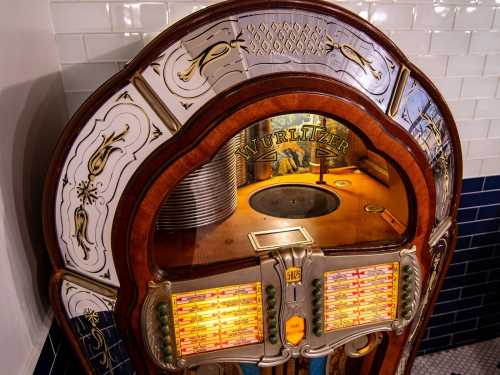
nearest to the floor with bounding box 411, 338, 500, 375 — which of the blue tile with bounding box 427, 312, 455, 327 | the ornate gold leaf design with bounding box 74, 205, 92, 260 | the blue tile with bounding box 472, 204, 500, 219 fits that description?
the blue tile with bounding box 427, 312, 455, 327

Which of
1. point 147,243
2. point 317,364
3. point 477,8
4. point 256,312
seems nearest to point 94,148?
point 147,243

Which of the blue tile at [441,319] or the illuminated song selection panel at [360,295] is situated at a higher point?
the illuminated song selection panel at [360,295]

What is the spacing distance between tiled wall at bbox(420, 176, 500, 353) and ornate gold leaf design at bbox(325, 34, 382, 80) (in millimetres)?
1250

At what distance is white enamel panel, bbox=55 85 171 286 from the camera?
1175 mm

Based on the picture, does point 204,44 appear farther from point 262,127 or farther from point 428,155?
point 428,155

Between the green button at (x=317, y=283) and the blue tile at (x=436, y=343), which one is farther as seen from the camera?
the blue tile at (x=436, y=343)

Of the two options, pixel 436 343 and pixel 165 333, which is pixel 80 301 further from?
pixel 436 343

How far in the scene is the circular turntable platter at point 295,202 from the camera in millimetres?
1491

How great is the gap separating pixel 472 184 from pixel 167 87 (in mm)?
1807

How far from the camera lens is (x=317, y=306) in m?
1.42

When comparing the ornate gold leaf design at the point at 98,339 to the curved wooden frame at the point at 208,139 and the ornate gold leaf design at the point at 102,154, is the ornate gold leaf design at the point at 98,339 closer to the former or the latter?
the curved wooden frame at the point at 208,139

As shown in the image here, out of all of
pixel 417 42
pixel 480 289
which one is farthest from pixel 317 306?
pixel 480 289

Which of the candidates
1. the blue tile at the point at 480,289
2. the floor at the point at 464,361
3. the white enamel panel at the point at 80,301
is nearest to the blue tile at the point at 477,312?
the blue tile at the point at 480,289

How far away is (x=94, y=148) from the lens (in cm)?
119
